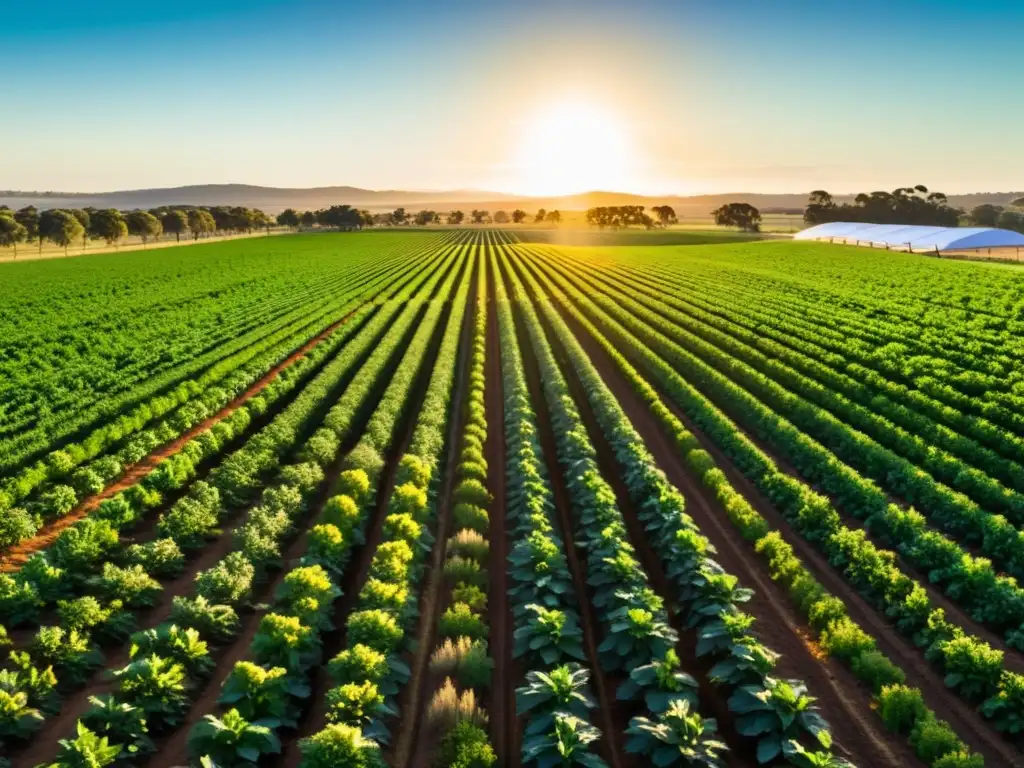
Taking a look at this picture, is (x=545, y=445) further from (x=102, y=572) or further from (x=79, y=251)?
(x=79, y=251)

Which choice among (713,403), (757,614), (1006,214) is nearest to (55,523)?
(757,614)

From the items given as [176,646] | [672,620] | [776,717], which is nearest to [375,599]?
[176,646]

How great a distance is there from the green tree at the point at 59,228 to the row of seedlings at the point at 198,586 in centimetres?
12443

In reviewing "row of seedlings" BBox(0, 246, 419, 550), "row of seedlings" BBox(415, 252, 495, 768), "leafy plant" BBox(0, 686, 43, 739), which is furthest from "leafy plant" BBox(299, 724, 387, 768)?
"row of seedlings" BBox(0, 246, 419, 550)

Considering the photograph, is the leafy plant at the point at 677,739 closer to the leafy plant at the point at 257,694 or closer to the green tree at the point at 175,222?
the leafy plant at the point at 257,694

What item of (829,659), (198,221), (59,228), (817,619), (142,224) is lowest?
(829,659)

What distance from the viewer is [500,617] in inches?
542

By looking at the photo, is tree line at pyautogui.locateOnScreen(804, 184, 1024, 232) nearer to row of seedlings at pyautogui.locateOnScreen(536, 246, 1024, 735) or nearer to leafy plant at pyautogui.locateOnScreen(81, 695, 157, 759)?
row of seedlings at pyautogui.locateOnScreen(536, 246, 1024, 735)

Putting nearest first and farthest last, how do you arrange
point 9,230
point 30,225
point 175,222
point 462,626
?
point 462,626
point 9,230
point 30,225
point 175,222

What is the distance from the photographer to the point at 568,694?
10.1 m

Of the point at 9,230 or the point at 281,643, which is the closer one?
the point at 281,643

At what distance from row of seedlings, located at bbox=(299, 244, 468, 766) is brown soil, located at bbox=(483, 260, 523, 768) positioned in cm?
162

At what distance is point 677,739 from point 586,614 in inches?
177

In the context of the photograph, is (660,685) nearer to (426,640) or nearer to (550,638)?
(550,638)
